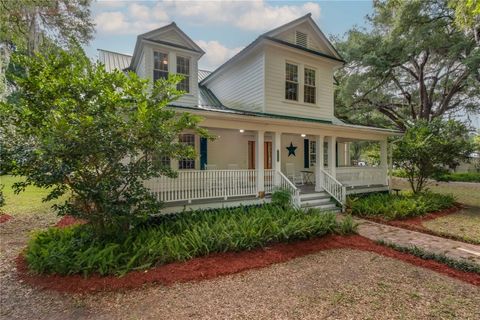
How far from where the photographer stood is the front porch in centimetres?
795

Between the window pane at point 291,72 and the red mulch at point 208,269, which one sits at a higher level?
the window pane at point 291,72

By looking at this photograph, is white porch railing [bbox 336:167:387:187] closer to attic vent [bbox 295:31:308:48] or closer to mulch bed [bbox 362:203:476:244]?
mulch bed [bbox 362:203:476:244]

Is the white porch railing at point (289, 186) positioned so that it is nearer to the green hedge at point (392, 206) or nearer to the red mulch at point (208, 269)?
the red mulch at point (208, 269)

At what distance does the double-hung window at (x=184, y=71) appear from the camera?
9.85 metres

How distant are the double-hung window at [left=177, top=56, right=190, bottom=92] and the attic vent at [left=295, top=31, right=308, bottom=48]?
5.36 meters

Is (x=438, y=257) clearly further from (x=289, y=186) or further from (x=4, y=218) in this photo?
(x=4, y=218)

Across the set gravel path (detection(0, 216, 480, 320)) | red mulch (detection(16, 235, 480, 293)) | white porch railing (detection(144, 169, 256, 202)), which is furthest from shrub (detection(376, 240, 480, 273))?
white porch railing (detection(144, 169, 256, 202))

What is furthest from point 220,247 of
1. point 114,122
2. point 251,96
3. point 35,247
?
point 251,96

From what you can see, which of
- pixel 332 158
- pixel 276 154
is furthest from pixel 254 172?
pixel 332 158

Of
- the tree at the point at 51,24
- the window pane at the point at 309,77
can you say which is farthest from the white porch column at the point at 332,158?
the tree at the point at 51,24

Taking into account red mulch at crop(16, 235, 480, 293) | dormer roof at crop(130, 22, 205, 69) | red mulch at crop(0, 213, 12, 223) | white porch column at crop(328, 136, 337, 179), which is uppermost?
dormer roof at crop(130, 22, 205, 69)

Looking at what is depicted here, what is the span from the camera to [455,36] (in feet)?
55.6

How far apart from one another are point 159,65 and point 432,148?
1205 centimetres

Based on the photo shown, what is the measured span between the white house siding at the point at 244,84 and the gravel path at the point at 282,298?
7.70 metres
